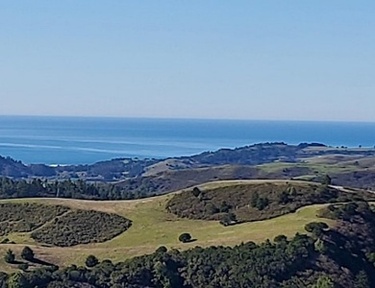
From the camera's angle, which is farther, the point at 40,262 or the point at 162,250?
the point at 162,250

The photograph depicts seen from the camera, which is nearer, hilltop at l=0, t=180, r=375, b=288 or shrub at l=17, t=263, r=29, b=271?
hilltop at l=0, t=180, r=375, b=288

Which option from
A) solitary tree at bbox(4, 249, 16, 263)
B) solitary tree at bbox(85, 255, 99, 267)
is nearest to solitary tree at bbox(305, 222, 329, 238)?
solitary tree at bbox(85, 255, 99, 267)

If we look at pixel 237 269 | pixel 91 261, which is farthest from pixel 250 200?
pixel 91 261

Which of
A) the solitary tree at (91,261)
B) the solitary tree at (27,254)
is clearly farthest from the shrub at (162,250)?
the solitary tree at (27,254)

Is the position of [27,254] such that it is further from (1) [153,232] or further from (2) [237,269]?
(1) [153,232]

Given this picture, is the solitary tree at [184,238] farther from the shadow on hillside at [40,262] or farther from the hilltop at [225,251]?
the shadow on hillside at [40,262]

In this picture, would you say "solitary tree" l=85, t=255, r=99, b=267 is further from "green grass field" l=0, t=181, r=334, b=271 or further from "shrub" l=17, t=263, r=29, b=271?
"shrub" l=17, t=263, r=29, b=271

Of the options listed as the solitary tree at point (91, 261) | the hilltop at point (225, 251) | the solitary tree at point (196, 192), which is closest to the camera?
the hilltop at point (225, 251)

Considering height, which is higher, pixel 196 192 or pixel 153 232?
pixel 196 192

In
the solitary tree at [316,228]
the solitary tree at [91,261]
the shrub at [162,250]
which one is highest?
the solitary tree at [316,228]

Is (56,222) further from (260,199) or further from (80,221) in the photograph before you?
(260,199)
